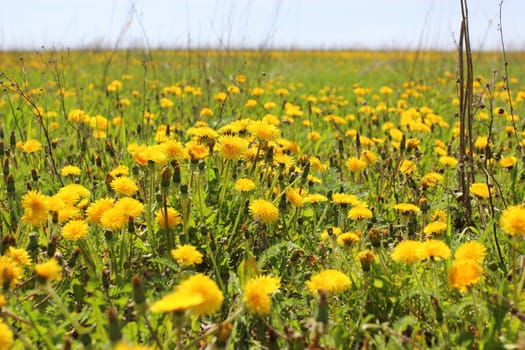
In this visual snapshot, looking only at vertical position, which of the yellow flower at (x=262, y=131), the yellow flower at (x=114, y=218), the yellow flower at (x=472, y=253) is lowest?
the yellow flower at (x=114, y=218)

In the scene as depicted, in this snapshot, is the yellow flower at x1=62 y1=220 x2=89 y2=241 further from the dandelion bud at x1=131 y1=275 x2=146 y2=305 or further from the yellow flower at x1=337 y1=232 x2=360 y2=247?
the yellow flower at x1=337 y1=232 x2=360 y2=247

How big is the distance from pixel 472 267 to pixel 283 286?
0.61 metres

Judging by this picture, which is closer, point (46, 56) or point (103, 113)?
point (46, 56)

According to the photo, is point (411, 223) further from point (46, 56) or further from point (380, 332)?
point (46, 56)

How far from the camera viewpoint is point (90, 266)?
154 centimetres

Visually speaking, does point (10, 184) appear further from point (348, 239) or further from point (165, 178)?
point (348, 239)

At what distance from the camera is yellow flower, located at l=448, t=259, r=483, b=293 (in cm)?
117

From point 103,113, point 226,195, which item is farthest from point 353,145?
point 103,113

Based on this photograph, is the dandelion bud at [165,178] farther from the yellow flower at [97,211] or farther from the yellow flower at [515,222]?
the yellow flower at [515,222]

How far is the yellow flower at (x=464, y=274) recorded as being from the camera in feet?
3.83

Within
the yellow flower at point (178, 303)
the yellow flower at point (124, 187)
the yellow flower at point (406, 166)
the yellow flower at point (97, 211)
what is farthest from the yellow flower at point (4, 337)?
the yellow flower at point (406, 166)

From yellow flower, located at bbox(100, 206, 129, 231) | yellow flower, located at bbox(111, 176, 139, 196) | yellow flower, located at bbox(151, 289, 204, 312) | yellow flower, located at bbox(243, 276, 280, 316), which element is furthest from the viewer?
yellow flower, located at bbox(111, 176, 139, 196)

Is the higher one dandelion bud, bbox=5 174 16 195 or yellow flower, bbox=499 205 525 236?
yellow flower, bbox=499 205 525 236

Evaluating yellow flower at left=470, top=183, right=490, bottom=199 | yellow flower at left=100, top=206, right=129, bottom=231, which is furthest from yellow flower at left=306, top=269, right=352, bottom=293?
yellow flower at left=470, top=183, right=490, bottom=199
